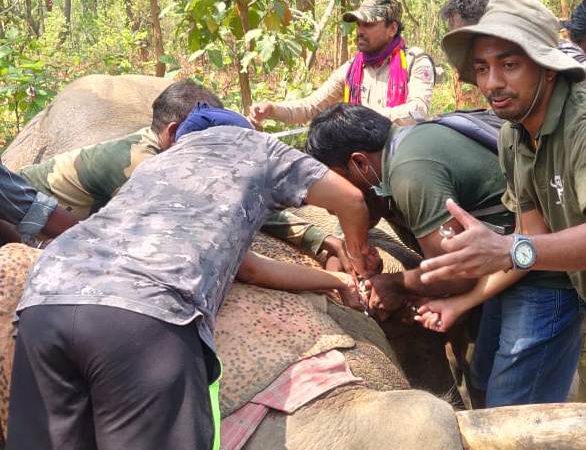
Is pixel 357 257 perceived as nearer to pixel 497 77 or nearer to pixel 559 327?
pixel 559 327

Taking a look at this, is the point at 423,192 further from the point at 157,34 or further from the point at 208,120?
the point at 157,34

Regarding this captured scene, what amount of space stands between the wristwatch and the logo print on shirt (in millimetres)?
419

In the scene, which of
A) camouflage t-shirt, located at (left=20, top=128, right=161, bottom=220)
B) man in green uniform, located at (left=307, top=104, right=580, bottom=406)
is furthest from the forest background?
man in green uniform, located at (left=307, top=104, right=580, bottom=406)

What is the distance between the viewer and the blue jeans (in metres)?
3.36

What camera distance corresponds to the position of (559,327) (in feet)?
11.0

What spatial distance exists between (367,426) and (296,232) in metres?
1.48

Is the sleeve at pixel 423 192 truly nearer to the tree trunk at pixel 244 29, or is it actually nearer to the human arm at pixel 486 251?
the human arm at pixel 486 251

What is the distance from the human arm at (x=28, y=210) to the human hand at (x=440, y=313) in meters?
1.44

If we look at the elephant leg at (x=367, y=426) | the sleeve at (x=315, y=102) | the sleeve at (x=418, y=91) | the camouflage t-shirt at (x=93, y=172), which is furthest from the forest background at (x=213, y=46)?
the elephant leg at (x=367, y=426)

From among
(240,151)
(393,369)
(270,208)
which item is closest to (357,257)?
(393,369)

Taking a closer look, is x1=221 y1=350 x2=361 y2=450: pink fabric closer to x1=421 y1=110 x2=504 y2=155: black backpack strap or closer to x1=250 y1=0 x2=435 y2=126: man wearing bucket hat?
x1=421 y1=110 x2=504 y2=155: black backpack strap

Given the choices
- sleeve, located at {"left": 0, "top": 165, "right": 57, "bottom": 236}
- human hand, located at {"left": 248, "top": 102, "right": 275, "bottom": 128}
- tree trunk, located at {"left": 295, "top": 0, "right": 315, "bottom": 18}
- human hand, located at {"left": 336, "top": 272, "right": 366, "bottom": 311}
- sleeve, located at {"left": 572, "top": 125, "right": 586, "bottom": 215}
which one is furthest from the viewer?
tree trunk, located at {"left": 295, "top": 0, "right": 315, "bottom": 18}

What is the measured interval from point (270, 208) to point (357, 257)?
76 centimetres

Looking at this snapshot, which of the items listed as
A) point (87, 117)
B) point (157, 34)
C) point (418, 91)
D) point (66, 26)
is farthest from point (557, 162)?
point (66, 26)
